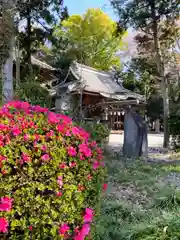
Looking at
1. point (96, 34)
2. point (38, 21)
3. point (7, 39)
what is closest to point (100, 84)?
point (38, 21)

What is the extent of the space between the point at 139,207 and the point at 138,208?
0.09 m

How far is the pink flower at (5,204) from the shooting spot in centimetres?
Result: 154

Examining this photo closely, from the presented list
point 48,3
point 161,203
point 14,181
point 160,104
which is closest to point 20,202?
point 14,181

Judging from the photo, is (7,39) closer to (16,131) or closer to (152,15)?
(16,131)

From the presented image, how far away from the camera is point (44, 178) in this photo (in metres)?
1.69

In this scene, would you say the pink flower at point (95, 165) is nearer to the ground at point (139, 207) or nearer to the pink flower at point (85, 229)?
the pink flower at point (85, 229)

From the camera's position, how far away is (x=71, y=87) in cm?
1370

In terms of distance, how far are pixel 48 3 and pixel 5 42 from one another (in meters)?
5.53

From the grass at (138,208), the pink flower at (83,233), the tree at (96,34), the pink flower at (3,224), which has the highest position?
the tree at (96,34)

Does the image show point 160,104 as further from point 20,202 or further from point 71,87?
point 20,202

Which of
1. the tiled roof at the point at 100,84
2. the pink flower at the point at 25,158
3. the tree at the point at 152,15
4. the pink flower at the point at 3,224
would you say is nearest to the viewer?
the pink flower at the point at 3,224

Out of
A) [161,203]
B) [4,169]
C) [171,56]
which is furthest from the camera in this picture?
[171,56]

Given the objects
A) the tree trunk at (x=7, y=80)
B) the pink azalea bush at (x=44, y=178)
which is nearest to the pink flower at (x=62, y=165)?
the pink azalea bush at (x=44, y=178)

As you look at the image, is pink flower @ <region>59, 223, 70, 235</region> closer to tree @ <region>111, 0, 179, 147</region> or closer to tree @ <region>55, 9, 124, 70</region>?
tree @ <region>111, 0, 179, 147</region>
